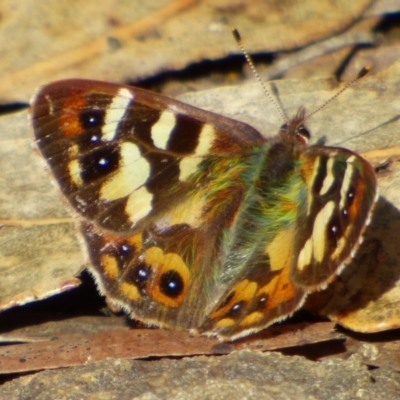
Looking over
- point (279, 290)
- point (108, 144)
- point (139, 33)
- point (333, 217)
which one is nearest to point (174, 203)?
point (108, 144)

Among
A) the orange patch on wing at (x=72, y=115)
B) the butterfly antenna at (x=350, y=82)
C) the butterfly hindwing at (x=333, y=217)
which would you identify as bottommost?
the butterfly hindwing at (x=333, y=217)

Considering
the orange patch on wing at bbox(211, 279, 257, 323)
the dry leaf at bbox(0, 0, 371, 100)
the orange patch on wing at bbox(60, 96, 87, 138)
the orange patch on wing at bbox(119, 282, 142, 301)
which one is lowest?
the orange patch on wing at bbox(211, 279, 257, 323)

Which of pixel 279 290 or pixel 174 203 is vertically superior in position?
pixel 174 203

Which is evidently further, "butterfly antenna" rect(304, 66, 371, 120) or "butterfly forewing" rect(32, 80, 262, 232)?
"butterfly antenna" rect(304, 66, 371, 120)

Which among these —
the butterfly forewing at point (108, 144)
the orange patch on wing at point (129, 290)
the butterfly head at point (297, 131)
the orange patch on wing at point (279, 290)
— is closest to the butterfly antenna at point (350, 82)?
the butterfly head at point (297, 131)

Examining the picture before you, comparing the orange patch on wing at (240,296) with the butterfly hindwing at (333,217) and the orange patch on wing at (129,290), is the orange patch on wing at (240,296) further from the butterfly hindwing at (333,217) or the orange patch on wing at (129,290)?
the orange patch on wing at (129,290)

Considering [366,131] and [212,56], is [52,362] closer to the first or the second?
[366,131]

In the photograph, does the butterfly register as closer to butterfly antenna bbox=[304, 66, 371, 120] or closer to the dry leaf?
butterfly antenna bbox=[304, 66, 371, 120]

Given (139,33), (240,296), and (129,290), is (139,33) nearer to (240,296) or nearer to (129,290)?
(129,290)

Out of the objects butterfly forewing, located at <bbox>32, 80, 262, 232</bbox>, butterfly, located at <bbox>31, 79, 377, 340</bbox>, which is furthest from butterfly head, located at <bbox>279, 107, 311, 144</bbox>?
butterfly forewing, located at <bbox>32, 80, 262, 232</bbox>
